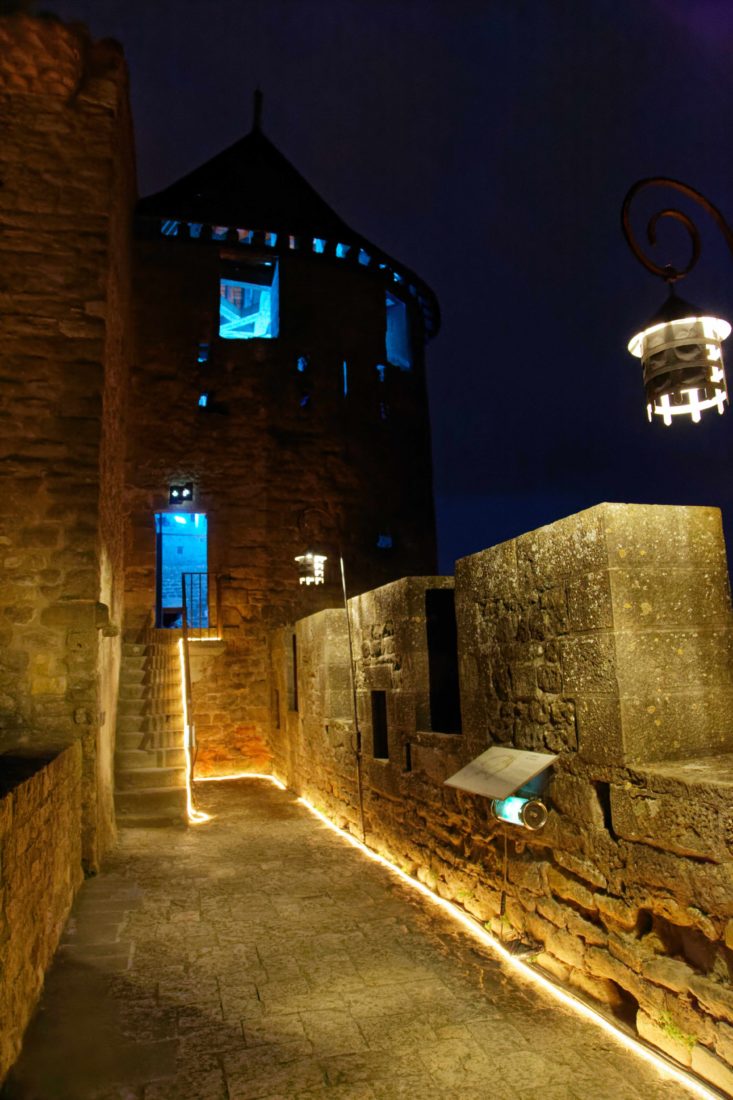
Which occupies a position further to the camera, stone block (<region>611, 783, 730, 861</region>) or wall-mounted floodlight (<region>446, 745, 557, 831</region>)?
wall-mounted floodlight (<region>446, 745, 557, 831</region>)

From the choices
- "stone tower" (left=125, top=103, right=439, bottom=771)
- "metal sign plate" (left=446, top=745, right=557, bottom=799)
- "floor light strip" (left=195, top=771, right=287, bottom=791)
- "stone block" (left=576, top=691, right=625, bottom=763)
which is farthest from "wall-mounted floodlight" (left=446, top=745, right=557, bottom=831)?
"stone tower" (left=125, top=103, right=439, bottom=771)

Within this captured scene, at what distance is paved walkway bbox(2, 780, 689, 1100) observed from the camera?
253 centimetres

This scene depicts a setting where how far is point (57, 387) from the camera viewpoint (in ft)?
19.1

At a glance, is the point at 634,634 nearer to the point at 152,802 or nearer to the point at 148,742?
the point at 152,802

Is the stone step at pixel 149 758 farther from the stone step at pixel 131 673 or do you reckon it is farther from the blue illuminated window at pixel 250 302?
the blue illuminated window at pixel 250 302

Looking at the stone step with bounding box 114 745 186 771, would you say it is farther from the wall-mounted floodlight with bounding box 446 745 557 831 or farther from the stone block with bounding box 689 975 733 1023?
the stone block with bounding box 689 975 733 1023

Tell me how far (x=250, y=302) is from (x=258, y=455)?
→ 647 centimetres

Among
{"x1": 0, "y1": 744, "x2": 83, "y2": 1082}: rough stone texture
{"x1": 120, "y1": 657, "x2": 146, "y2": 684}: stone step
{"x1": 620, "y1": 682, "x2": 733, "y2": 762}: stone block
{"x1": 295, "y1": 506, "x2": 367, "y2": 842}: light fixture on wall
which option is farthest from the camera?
{"x1": 120, "y1": 657, "x2": 146, "y2": 684}: stone step

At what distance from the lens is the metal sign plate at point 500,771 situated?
3.18 m

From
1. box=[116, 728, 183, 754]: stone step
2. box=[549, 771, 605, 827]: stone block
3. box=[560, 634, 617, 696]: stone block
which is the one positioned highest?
box=[560, 634, 617, 696]: stone block

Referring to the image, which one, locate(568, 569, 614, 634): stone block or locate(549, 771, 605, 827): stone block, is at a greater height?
locate(568, 569, 614, 634): stone block

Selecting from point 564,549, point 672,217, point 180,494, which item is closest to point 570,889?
point 564,549

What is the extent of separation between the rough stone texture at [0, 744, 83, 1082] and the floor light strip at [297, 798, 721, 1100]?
2192 mm

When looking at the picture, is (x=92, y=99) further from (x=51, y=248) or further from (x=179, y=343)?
(x=179, y=343)
